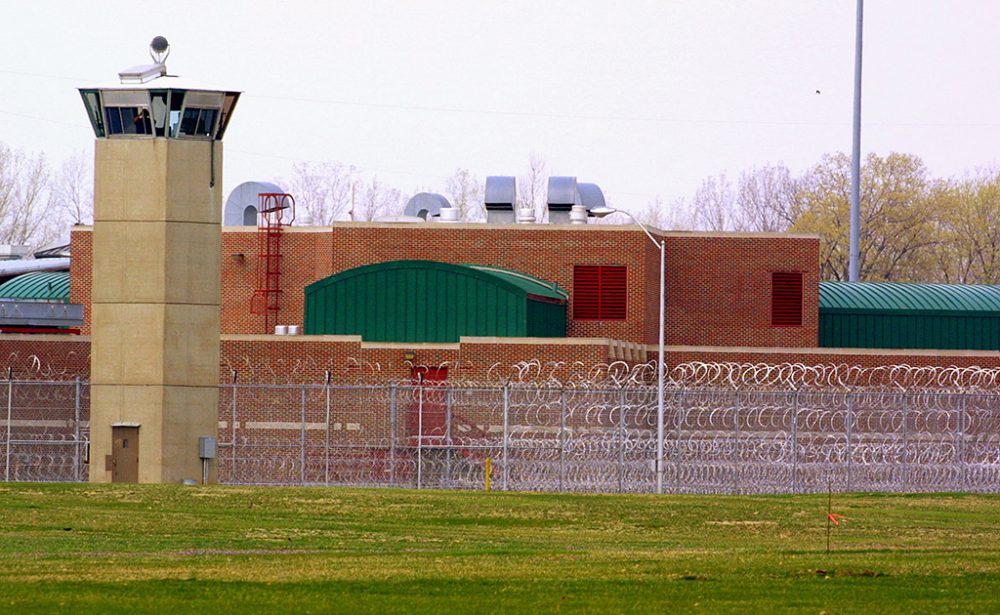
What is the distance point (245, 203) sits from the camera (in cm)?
6169

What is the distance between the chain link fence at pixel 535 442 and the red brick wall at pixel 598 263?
30.0 feet

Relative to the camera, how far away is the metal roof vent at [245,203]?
201ft

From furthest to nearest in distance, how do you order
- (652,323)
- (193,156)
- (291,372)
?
(652,323) → (291,372) → (193,156)

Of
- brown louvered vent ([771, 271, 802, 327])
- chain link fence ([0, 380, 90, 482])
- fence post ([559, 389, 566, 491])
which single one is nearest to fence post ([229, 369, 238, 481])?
chain link fence ([0, 380, 90, 482])

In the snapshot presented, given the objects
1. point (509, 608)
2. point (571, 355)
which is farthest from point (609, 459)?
point (509, 608)

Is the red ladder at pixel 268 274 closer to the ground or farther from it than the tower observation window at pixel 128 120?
closer to the ground

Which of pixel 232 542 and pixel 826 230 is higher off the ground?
pixel 826 230

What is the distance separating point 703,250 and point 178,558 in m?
38.5

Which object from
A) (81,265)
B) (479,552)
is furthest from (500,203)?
(479,552)

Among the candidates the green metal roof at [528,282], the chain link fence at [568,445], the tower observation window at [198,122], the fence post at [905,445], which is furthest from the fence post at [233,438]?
the fence post at [905,445]

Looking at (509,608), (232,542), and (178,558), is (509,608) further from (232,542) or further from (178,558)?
(232,542)

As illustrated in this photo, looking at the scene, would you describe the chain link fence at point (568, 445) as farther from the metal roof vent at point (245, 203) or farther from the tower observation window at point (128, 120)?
the metal roof vent at point (245, 203)

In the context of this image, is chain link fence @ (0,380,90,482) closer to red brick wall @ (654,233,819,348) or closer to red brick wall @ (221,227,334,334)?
red brick wall @ (221,227,334,334)

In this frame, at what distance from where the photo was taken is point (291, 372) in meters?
47.2
